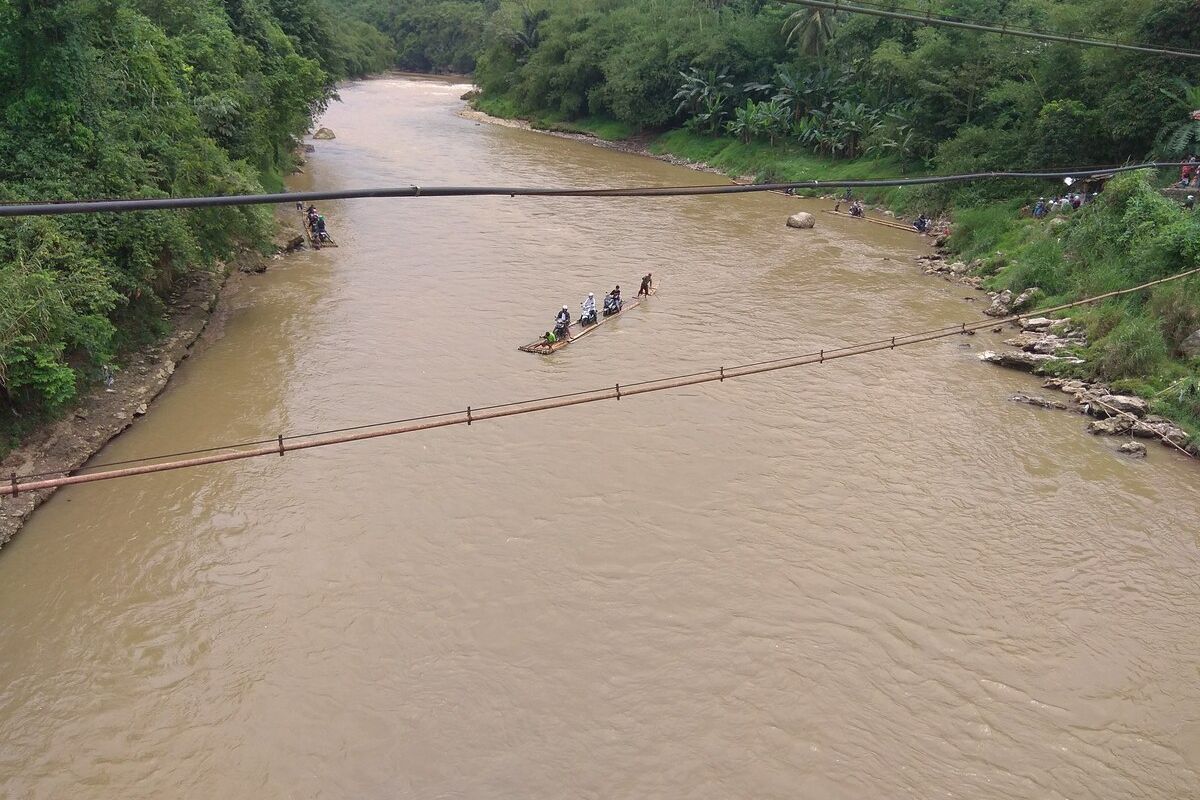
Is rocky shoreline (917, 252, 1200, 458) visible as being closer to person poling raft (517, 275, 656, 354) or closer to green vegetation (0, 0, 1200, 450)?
green vegetation (0, 0, 1200, 450)

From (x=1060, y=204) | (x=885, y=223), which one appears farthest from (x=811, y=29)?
(x=1060, y=204)

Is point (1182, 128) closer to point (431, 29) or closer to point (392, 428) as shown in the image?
point (392, 428)

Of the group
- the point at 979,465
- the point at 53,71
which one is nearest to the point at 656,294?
the point at 979,465

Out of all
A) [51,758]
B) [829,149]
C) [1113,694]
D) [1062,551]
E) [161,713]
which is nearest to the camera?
[51,758]

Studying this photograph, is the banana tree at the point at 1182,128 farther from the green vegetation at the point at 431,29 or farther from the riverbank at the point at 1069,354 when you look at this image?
the green vegetation at the point at 431,29

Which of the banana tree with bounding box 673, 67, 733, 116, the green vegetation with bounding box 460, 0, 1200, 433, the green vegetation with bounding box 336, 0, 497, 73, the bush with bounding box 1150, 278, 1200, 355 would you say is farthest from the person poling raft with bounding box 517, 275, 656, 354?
the green vegetation with bounding box 336, 0, 497, 73

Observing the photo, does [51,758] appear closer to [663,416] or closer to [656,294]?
[663,416]

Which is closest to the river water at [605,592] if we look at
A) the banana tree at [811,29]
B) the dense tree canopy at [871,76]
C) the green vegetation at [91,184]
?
the green vegetation at [91,184]
